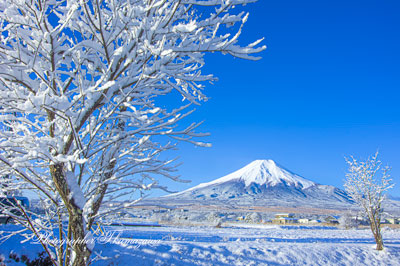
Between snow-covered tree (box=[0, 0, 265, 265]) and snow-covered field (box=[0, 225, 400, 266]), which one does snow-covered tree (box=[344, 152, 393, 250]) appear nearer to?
snow-covered field (box=[0, 225, 400, 266])

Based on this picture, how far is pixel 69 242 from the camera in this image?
2449 mm

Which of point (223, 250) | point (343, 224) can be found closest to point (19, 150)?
point (223, 250)

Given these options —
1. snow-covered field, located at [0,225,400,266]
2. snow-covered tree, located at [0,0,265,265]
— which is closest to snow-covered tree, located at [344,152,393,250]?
snow-covered field, located at [0,225,400,266]

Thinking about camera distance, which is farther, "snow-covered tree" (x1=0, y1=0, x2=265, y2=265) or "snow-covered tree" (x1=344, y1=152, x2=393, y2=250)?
"snow-covered tree" (x1=344, y1=152, x2=393, y2=250)

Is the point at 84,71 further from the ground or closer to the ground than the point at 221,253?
further from the ground

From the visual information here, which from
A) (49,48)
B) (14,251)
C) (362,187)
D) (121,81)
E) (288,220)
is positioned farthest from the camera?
(288,220)

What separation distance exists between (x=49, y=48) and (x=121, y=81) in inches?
22.6

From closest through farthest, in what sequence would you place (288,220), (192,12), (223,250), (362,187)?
(192,12), (223,250), (362,187), (288,220)

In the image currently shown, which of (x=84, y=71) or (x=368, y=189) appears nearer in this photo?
(x=84, y=71)

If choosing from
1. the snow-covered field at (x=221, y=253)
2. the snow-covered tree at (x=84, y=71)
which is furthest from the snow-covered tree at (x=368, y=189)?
the snow-covered tree at (x=84, y=71)

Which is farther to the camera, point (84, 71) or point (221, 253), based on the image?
point (221, 253)

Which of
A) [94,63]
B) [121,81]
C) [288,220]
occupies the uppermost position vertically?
[94,63]

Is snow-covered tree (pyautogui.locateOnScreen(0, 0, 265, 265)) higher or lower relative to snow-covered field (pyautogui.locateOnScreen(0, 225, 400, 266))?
higher

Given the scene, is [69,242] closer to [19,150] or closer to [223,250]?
[19,150]
